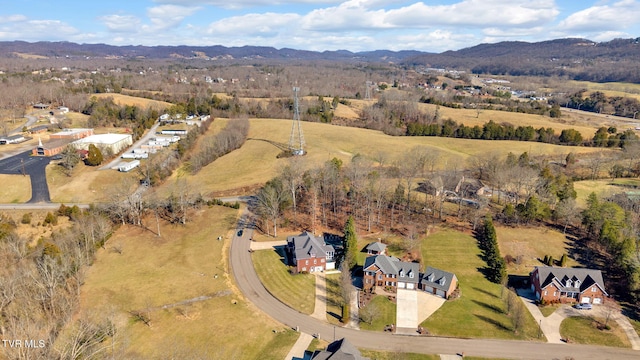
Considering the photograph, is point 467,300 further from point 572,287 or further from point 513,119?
point 513,119

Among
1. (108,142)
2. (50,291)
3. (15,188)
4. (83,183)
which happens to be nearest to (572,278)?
(50,291)

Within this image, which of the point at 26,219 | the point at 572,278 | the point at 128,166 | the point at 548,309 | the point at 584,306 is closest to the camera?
the point at 548,309

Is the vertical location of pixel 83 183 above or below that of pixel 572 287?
above

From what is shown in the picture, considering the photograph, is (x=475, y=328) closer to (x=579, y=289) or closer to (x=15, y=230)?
(x=579, y=289)

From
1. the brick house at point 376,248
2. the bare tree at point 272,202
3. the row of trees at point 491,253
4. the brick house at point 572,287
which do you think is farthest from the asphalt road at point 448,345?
the bare tree at point 272,202

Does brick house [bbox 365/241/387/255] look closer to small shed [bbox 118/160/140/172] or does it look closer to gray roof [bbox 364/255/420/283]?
gray roof [bbox 364/255/420/283]

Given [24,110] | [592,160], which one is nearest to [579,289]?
[592,160]
